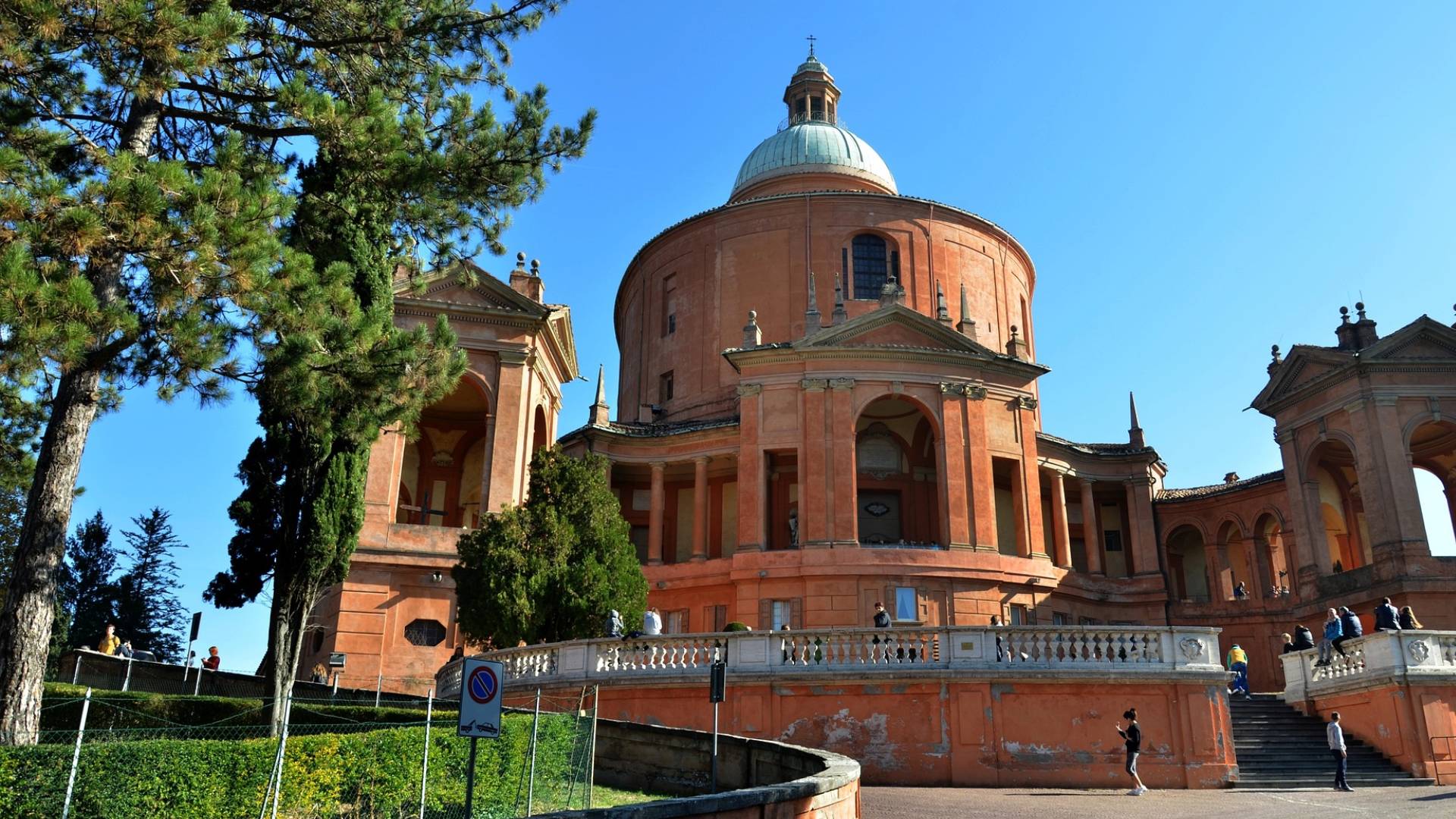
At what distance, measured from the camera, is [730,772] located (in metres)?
14.8

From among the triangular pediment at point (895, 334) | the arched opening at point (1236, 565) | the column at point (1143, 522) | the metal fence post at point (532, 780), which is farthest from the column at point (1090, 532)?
the metal fence post at point (532, 780)

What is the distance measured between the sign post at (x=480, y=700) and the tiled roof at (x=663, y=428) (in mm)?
25889

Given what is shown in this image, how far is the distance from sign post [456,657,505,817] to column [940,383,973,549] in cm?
2290

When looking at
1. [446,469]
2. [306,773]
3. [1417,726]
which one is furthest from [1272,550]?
[306,773]

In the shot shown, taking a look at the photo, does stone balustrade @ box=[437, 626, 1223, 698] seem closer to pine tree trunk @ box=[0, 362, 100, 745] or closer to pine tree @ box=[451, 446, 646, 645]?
pine tree @ box=[451, 446, 646, 645]

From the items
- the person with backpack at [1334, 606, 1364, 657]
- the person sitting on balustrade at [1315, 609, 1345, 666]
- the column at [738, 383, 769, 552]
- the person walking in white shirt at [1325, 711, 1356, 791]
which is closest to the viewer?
the person walking in white shirt at [1325, 711, 1356, 791]

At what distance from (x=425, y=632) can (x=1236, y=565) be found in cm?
3301

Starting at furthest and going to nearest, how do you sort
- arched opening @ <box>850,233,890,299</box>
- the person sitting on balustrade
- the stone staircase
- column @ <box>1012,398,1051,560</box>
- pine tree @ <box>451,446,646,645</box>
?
arched opening @ <box>850,233,890,299</box>, column @ <box>1012,398,1051,560</box>, pine tree @ <box>451,446,646,645</box>, the person sitting on balustrade, the stone staircase

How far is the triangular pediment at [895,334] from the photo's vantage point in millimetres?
32000

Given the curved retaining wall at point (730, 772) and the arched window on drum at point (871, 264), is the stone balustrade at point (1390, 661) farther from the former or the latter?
the arched window on drum at point (871, 264)

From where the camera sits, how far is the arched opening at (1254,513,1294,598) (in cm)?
4053

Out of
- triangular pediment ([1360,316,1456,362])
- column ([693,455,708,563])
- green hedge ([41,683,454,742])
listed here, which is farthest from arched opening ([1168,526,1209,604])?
green hedge ([41,683,454,742])

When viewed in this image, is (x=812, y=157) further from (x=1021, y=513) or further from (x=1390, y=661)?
(x=1390, y=661)

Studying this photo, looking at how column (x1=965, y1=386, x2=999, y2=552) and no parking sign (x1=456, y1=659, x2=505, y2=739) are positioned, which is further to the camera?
column (x1=965, y1=386, x2=999, y2=552)
